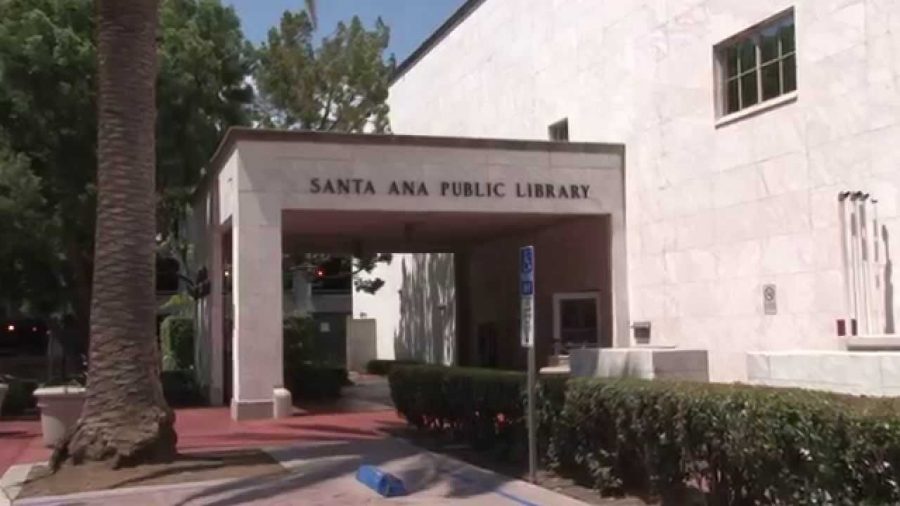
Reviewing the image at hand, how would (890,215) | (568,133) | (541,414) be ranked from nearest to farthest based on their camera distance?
(541,414) → (890,215) → (568,133)

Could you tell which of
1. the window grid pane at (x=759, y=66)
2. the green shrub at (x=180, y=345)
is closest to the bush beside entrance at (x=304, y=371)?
the green shrub at (x=180, y=345)

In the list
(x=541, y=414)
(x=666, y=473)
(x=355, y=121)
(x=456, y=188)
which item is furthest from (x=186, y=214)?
(x=666, y=473)

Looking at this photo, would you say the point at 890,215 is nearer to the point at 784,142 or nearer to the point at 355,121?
the point at 784,142

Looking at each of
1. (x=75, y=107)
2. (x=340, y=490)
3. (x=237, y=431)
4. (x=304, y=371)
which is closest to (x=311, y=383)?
(x=304, y=371)

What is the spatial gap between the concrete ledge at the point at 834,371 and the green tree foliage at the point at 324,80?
24.2m

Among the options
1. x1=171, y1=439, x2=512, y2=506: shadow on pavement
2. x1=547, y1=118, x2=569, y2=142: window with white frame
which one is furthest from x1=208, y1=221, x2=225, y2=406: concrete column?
x1=171, y1=439, x2=512, y2=506: shadow on pavement

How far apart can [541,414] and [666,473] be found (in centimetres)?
276

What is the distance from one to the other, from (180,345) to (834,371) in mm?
25980

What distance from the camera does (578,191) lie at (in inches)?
896

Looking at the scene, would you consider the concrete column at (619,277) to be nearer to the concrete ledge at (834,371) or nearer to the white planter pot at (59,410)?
the concrete ledge at (834,371)

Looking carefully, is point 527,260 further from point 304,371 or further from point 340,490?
point 304,371

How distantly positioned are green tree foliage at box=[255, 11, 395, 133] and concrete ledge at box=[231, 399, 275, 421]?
16932 millimetres

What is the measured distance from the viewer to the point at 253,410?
20.5 metres

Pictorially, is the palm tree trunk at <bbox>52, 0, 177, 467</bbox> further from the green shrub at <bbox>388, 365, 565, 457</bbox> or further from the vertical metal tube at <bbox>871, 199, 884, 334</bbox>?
the vertical metal tube at <bbox>871, 199, 884, 334</bbox>
